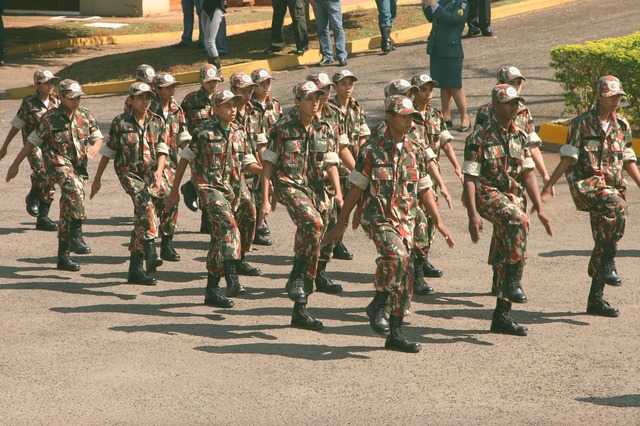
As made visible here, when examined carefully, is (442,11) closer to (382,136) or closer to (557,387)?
(382,136)

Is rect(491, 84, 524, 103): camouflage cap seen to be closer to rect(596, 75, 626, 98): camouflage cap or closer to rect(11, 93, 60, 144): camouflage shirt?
rect(596, 75, 626, 98): camouflage cap

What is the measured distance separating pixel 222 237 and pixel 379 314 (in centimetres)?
178

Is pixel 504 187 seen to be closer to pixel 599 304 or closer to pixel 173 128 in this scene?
pixel 599 304

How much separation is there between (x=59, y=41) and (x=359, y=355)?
20940mm

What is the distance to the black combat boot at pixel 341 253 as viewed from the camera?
40.6ft

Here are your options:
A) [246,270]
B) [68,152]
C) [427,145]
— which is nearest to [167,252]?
[246,270]

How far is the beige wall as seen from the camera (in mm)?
31578

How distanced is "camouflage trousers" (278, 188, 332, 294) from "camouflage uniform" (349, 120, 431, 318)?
80cm

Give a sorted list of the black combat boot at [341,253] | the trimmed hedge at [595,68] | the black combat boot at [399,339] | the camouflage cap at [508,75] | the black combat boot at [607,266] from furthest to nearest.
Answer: the trimmed hedge at [595,68]
the black combat boot at [341,253]
the camouflage cap at [508,75]
the black combat boot at [607,266]
the black combat boot at [399,339]

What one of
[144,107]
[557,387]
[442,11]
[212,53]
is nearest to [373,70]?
[212,53]

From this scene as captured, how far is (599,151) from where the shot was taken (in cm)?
1021

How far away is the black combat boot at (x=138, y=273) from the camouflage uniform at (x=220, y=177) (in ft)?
3.72

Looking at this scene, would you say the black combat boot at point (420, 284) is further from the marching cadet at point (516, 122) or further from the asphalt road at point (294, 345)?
the marching cadet at point (516, 122)

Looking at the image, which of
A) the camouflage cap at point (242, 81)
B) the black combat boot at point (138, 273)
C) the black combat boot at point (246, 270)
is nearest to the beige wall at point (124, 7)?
the camouflage cap at point (242, 81)
